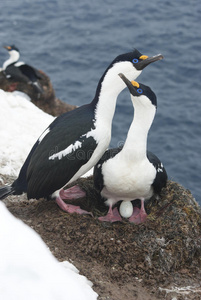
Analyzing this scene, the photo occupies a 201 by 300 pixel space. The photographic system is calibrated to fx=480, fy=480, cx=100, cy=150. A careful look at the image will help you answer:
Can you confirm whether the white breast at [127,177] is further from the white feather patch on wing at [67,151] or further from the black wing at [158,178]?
the white feather patch on wing at [67,151]

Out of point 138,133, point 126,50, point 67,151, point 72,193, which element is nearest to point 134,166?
point 138,133

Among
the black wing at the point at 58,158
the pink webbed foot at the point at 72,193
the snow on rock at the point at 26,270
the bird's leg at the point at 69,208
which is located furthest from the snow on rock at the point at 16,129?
the snow on rock at the point at 26,270

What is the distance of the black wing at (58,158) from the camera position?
6.19 meters

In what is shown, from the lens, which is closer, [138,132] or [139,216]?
[138,132]

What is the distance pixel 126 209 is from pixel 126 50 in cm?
1629

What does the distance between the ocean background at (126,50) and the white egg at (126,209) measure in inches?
295

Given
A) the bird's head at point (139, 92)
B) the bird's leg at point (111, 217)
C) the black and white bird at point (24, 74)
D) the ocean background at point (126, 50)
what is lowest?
the ocean background at point (126, 50)

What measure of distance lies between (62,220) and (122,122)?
1145 centimetres

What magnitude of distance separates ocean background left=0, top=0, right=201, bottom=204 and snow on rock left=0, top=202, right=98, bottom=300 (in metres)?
10.5

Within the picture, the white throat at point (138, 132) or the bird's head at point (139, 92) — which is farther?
the white throat at point (138, 132)

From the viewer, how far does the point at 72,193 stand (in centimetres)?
706

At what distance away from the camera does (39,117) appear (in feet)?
35.1

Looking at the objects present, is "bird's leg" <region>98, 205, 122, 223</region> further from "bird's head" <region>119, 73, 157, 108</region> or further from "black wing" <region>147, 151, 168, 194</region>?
"bird's head" <region>119, 73, 157, 108</region>

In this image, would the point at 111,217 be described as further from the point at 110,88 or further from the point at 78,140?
the point at 110,88
